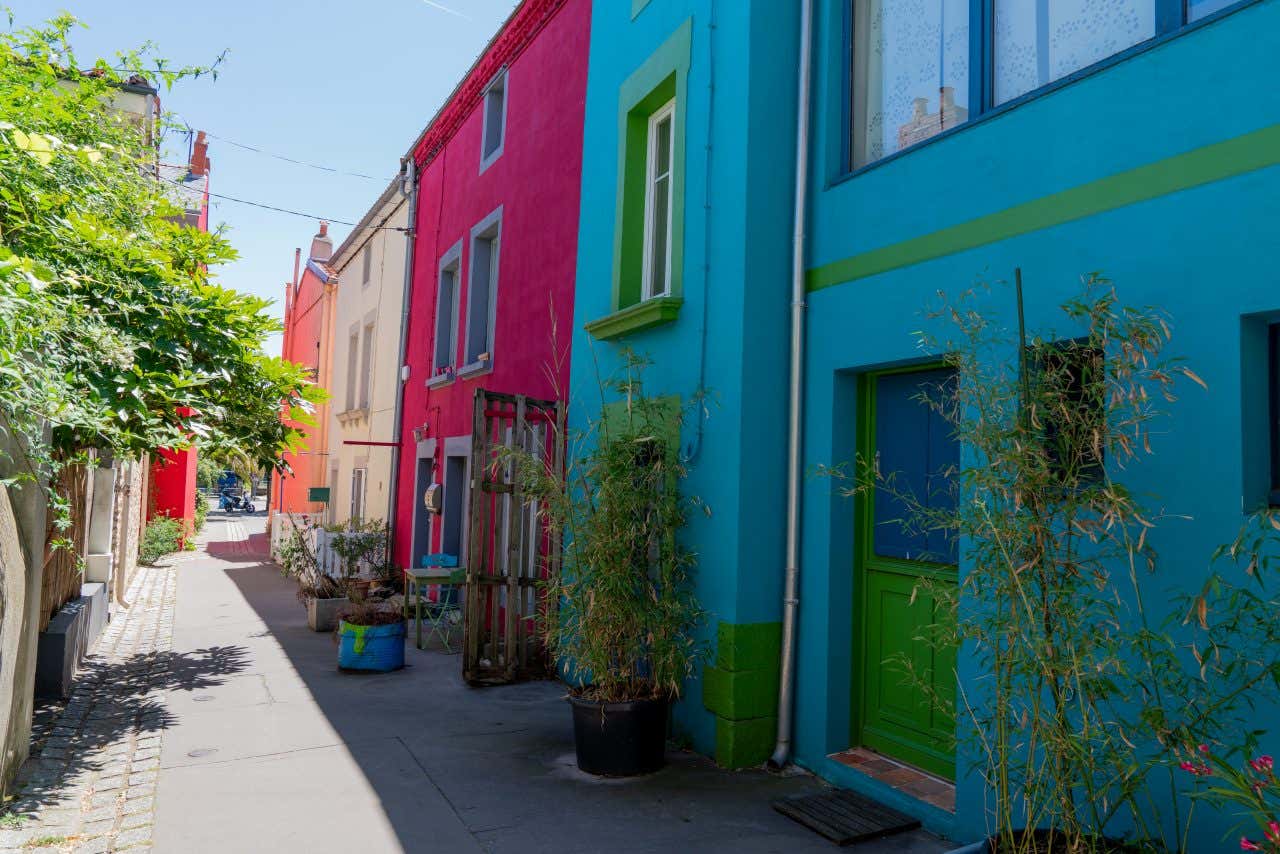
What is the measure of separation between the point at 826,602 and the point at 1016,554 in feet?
6.47

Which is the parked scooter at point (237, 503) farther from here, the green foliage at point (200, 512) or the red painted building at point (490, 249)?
the red painted building at point (490, 249)

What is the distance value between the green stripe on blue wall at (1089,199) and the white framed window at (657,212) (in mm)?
2067

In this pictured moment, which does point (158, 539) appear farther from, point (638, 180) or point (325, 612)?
point (638, 180)

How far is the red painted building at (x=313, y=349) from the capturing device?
19.7 meters

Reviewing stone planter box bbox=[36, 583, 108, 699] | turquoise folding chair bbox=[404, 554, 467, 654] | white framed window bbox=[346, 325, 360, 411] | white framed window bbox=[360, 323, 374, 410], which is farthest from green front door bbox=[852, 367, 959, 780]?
white framed window bbox=[346, 325, 360, 411]

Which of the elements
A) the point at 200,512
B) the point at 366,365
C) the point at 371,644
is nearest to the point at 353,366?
the point at 366,365

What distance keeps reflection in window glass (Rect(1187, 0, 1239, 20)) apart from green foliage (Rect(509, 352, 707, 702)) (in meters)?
3.45

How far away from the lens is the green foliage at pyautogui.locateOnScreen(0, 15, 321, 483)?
13.4ft

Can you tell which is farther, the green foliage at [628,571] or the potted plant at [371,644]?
the potted plant at [371,644]

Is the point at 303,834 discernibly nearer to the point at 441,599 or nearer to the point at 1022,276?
the point at 1022,276

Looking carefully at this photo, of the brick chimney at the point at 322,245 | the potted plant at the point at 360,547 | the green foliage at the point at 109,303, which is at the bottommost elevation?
the potted plant at the point at 360,547

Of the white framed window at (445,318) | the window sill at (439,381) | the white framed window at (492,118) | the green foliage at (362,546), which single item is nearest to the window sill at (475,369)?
the window sill at (439,381)

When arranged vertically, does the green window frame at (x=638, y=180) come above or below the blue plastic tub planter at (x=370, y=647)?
above

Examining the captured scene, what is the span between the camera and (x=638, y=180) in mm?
6746
